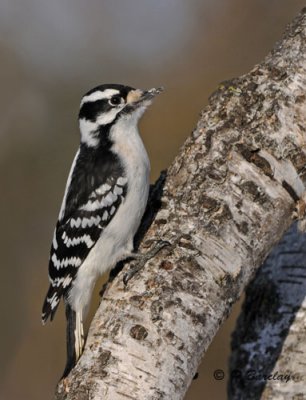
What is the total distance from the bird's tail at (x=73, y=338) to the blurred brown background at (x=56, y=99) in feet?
11.5

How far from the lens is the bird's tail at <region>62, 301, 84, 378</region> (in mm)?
4070

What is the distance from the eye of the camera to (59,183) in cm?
1059

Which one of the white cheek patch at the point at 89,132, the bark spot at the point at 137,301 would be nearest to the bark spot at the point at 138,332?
the bark spot at the point at 137,301

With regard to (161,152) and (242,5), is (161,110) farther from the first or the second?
(242,5)

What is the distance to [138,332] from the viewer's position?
12.5ft

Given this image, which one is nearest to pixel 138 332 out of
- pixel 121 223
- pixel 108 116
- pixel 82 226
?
pixel 121 223

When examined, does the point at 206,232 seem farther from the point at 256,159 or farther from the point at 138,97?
the point at 138,97

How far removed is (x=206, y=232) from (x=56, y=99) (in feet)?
23.9

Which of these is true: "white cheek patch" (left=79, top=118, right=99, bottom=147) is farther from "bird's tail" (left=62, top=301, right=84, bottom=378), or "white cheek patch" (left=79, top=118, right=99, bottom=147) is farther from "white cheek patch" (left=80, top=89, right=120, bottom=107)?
"bird's tail" (left=62, top=301, right=84, bottom=378)

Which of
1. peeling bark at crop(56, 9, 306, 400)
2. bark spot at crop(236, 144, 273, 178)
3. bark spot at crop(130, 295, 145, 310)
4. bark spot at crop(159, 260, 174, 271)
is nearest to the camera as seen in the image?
peeling bark at crop(56, 9, 306, 400)

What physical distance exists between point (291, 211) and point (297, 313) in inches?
29.5

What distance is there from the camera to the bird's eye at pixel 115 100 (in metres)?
5.46

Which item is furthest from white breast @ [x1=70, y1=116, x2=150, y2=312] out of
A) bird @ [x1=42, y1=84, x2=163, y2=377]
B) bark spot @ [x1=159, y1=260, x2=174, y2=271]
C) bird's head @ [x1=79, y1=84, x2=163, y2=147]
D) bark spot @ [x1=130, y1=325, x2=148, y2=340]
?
bark spot @ [x1=130, y1=325, x2=148, y2=340]

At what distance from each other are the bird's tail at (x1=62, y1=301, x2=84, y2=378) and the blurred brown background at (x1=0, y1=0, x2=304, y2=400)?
3.52 m
